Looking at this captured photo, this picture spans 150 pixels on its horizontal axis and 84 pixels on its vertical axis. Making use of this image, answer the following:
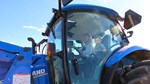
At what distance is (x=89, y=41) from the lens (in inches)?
177

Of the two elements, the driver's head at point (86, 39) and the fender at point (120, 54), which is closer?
the fender at point (120, 54)

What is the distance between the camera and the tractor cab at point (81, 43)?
14.4 feet

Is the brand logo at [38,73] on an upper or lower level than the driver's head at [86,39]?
lower

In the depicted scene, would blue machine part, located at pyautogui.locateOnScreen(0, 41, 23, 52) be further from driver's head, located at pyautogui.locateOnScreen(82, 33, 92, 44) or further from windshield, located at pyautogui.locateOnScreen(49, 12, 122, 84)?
driver's head, located at pyautogui.locateOnScreen(82, 33, 92, 44)

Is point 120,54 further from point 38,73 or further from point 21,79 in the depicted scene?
point 21,79

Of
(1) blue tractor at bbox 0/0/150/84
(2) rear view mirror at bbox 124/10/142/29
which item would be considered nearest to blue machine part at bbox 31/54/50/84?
(1) blue tractor at bbox 0/0/150/84

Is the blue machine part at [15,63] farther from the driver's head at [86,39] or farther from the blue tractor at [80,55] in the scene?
the driver's head at [86,39]

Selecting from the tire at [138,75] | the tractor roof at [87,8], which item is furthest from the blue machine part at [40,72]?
the tire at [138,75]

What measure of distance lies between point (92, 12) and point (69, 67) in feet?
3.14

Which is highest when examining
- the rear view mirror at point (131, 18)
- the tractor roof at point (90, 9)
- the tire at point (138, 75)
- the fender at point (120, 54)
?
the tractor roof at point (90, 9)

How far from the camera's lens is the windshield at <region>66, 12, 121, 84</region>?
4395 mm

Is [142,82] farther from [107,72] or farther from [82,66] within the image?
[82,66]

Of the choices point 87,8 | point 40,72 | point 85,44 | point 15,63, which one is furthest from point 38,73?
point 87,8

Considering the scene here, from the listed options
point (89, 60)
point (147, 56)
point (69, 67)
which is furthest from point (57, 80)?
point (147, 56)
